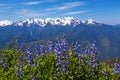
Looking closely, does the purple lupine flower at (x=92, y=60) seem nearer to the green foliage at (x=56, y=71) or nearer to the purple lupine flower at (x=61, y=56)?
the green foliage at (x=56, y=71)

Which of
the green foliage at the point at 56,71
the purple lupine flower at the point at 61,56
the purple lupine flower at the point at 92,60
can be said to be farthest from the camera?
the purple lupine flower at the point at 92,60

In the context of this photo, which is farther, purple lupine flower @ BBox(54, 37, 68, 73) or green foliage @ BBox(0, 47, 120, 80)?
green foliage @ BBox(0, 47, 120, 80)

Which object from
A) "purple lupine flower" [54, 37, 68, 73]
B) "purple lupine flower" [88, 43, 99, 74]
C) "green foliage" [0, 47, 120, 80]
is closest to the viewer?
"purple lupine flower" [54, 37, 68, 73]

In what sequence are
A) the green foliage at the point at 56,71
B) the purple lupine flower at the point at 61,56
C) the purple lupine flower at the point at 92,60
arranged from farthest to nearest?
1. the purple lupine flower at the point at 92,60
2. the green foliage at the point at 56,71
3. the purple lupine flower at the point at 61,56

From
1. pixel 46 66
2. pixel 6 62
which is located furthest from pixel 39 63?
pixel 6 62

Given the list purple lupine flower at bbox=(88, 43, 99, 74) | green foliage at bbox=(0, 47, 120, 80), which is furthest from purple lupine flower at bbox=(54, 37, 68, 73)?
purple lupine flower at bbox=(88, 43, 99, 74)

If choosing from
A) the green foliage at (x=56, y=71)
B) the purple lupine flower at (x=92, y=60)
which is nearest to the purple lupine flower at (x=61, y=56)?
the green foliage at (x=56, y=71)

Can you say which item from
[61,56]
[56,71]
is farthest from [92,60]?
[56,71]

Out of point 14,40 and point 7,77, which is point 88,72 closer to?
point 7,77

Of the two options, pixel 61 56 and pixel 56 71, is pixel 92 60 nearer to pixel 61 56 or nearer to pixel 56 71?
pixel 61 56

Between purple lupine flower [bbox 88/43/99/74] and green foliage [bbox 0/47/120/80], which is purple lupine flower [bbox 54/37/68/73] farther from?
purple lupine flower [bbox 88/43/99/74]

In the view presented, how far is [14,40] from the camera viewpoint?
1101cm

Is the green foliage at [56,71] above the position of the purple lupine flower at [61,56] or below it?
below

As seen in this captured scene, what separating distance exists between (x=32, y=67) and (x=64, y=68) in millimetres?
1103
